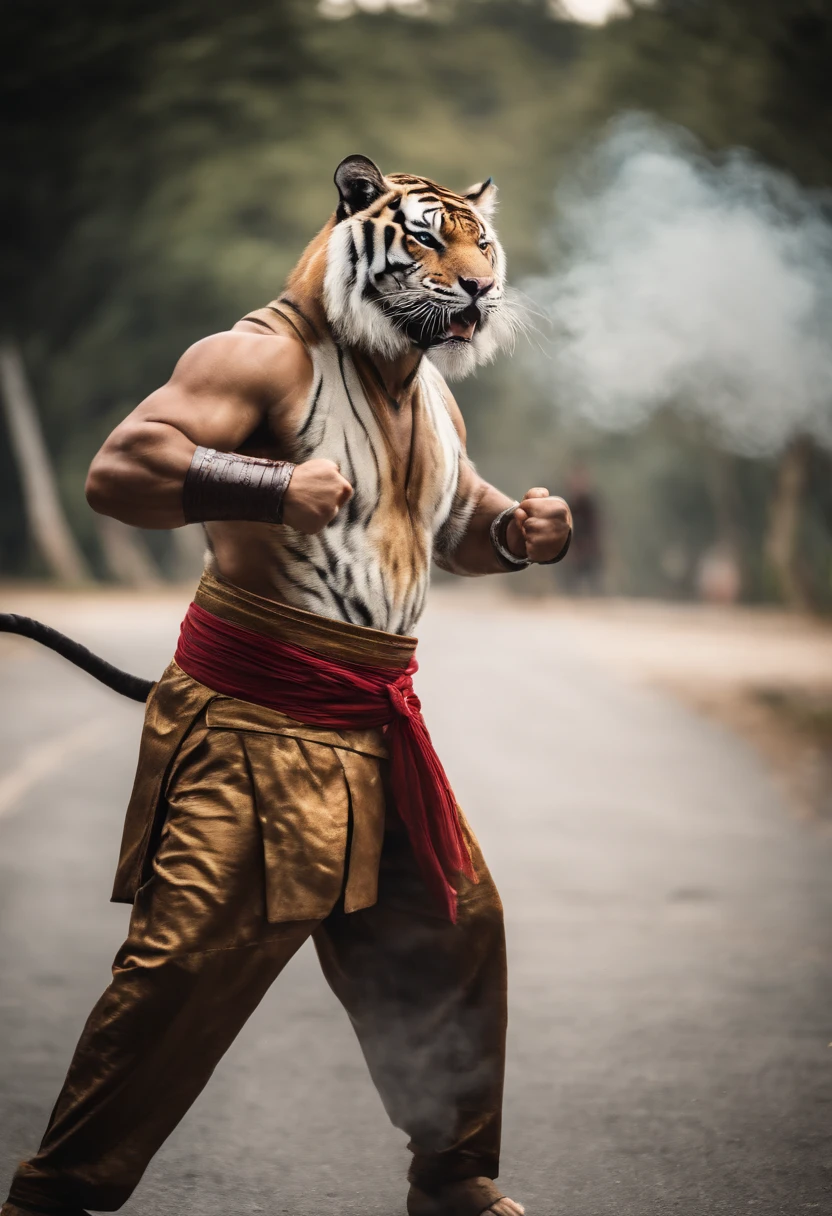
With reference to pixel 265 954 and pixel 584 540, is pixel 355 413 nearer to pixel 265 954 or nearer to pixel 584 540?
pixel 265 954

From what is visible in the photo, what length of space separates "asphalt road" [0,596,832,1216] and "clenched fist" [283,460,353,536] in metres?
1.56

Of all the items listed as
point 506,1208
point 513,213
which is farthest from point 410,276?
point 513,213

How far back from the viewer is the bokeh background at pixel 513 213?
20.8 m

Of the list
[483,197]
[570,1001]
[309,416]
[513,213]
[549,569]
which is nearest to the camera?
[309,416]

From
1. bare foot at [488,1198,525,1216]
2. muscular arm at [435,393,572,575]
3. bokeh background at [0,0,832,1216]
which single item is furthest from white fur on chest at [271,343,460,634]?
bare foot at [488,1198,525,1216]

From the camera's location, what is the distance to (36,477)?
91.2 feet

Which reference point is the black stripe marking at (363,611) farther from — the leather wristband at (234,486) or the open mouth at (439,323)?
the open mouth at (439,323)

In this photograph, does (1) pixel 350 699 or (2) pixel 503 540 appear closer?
(1) pixel 350 699

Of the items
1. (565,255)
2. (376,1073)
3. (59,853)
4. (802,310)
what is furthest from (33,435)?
(376,1073)

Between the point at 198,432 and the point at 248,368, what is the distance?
0.55ft

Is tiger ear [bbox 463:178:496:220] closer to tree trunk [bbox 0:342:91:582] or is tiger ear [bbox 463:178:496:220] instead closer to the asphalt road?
the asphalt road

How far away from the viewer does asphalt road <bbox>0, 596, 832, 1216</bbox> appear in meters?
3.80

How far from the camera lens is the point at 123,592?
86.9 ft

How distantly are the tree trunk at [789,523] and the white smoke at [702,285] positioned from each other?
0.67 meters
